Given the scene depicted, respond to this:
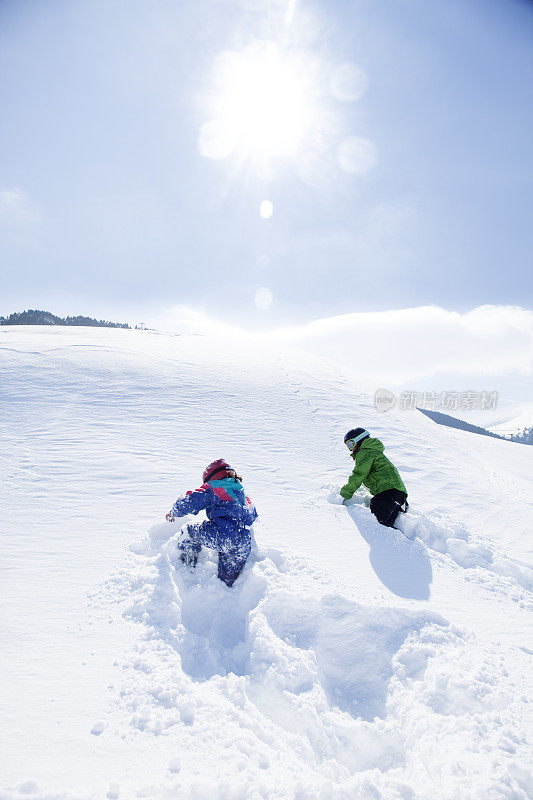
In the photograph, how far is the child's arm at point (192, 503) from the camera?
366cm

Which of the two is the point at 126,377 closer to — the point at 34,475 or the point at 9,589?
the point at 34,475

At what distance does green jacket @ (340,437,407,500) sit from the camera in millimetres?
5066

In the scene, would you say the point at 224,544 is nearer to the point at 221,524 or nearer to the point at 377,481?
the point at 221,524

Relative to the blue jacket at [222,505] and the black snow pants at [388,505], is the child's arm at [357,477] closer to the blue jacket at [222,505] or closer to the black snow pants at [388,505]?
the black snow pants at [388,505]

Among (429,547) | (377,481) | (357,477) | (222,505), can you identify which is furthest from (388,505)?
(222,505)

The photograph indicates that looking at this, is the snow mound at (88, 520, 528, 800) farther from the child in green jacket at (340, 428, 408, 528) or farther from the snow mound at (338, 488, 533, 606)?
the child in green jacket at (340, 428, 408, 528)

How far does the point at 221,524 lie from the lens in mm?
3527

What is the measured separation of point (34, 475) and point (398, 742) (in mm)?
4863

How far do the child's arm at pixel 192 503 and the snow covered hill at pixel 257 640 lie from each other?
0.37 metres

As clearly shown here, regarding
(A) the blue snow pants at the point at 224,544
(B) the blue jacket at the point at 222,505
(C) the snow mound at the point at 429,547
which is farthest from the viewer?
(C) the snow mound at the point at 429,547

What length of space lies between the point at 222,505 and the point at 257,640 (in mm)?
1217

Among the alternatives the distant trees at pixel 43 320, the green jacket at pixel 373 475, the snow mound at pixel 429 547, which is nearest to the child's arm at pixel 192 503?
the snow mound at pixel 429 547

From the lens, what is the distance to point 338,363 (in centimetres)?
1479

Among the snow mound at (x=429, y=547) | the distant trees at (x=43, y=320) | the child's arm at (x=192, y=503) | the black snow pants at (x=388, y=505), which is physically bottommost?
the snow mound at (x=429, y=547)
